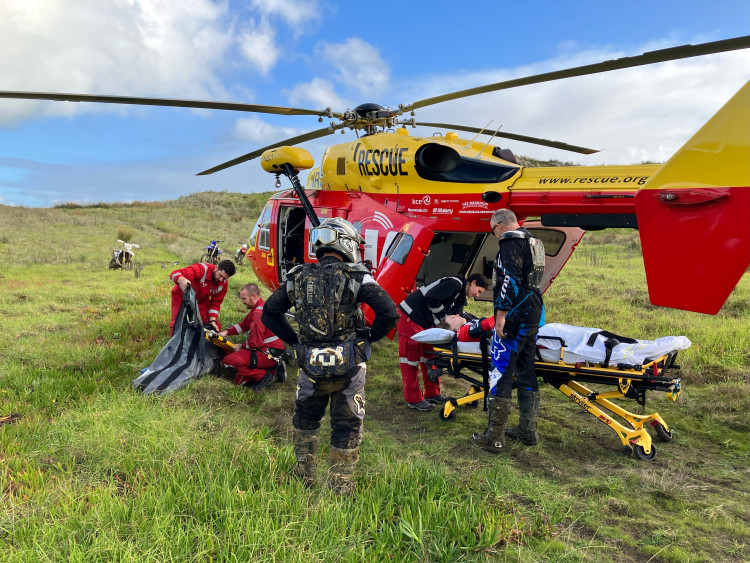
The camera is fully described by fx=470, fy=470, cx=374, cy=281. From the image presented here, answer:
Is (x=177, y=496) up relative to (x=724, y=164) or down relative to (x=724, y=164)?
down

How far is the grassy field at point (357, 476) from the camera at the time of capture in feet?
8.37

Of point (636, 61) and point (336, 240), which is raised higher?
point (636, 61)

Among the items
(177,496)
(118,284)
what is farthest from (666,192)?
(118,284)

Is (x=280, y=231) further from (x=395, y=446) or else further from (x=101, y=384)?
(x=395, y=446)

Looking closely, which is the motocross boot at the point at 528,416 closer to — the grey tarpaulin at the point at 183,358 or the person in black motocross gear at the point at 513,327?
the person in black motocross gear at the point at 513,327

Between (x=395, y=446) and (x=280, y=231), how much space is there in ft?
15.0

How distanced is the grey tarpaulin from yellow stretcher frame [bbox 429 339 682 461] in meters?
2.69

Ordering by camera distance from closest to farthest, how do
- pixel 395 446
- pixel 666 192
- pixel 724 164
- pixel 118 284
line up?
1. pixel 724 164
2. pixel 666 192
3. pixel 395 446
4. pixel 118 284

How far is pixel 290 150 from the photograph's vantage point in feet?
20.9

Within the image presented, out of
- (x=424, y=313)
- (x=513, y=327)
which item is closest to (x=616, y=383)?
(x=513, y=327)

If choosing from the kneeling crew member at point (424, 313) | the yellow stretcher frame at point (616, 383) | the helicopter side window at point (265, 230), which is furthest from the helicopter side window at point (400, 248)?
the helicopter side window at point (265, 230)

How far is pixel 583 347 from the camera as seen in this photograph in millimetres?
4199

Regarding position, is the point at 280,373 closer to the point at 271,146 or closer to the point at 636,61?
the point at 271,146

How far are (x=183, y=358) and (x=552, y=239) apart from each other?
5182mm
